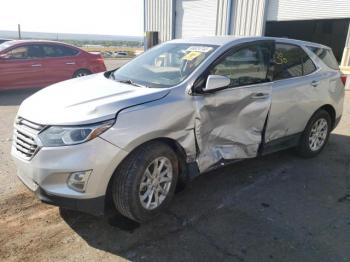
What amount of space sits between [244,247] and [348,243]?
94cm

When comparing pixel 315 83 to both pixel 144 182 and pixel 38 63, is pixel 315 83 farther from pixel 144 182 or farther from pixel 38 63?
pixel 38 63

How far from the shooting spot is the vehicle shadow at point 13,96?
8594 mm

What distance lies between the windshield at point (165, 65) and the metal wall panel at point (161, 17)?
1413 cm

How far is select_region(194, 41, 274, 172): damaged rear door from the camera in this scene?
349 centimetres

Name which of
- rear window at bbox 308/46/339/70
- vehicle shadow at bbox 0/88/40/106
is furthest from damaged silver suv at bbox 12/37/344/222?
vehicle shadow at bbox 0/88/40/106

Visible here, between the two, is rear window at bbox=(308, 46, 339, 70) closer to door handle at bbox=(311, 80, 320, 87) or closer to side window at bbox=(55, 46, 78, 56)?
door handle at bbox=(311, 80, 320, 87)

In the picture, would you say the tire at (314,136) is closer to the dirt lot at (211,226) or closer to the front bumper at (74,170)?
the dirt lot at (211,226)

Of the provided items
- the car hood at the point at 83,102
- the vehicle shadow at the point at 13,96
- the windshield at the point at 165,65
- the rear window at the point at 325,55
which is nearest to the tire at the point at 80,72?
the vehicle shadow at the point at 13,96

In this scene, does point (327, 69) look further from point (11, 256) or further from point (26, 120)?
point (11, 256)

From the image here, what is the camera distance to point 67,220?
3.30m

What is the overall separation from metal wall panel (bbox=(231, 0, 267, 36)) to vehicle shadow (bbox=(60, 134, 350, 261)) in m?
10.8

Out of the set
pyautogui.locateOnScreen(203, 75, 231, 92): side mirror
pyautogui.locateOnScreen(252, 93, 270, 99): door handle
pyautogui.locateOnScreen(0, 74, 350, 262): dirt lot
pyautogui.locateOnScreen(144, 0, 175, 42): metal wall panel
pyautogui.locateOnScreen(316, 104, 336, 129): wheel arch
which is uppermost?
pyautogui.locateOnScreen(144, 0, 175, 42): metal wall panel

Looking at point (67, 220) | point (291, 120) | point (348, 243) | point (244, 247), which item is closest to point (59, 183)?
point (67, 220)

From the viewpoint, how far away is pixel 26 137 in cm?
300
